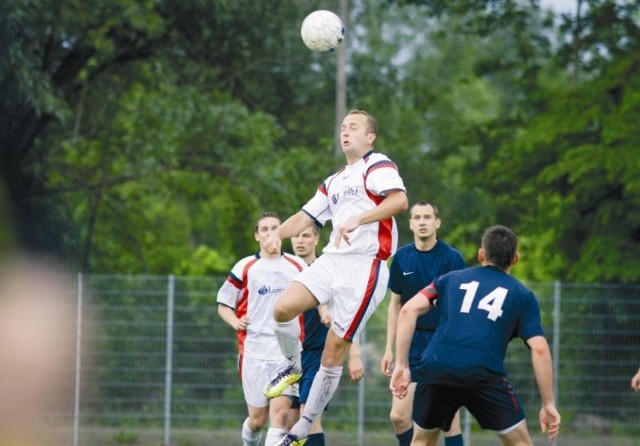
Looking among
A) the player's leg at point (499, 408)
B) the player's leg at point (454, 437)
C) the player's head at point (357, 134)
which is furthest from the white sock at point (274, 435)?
the player's leg at point (499, 408)

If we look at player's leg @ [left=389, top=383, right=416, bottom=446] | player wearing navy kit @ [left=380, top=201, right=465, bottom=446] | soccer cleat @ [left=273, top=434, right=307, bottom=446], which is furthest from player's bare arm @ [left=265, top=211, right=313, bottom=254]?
player's leg @ [left=389, top=383, right=416, bottom=446]

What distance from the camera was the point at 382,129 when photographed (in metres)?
26.7

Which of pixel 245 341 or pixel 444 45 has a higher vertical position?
pixel 444 45

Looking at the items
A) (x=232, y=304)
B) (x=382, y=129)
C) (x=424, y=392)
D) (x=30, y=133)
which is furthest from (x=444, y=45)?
(x=424, y=392)

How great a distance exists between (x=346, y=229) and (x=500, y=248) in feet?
4.15

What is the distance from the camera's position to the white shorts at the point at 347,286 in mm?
9250

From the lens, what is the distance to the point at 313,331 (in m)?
11.0

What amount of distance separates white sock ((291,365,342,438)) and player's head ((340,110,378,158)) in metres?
1.65

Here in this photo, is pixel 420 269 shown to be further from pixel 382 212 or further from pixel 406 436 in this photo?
pixel 382 212

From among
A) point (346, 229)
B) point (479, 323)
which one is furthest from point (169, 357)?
point (479, 323)

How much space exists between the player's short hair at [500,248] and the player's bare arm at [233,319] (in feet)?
11.9

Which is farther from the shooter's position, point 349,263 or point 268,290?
point 268,290

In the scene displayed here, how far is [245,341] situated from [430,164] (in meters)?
14.6

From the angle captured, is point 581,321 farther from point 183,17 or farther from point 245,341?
point 183,17
